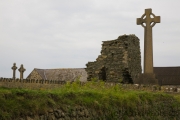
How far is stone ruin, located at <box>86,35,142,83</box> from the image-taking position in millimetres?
22516

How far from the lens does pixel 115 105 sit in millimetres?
9539

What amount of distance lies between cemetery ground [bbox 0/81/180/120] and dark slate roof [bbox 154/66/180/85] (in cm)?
2454

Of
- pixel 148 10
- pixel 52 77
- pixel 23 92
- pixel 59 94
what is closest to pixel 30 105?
pixel 23 92

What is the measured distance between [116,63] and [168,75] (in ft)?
60.4

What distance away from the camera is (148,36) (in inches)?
873

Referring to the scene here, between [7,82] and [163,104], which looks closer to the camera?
[163,104]

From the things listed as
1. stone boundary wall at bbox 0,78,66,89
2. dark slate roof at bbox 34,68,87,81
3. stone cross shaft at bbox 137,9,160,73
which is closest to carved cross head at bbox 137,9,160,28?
stone cross shaft at bbox 137,9,160,73

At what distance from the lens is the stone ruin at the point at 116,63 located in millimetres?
22516

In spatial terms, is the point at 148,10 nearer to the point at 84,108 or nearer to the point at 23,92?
the point at 84,108

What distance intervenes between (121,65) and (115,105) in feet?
42.7

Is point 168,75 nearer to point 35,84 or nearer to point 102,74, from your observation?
point 102,74

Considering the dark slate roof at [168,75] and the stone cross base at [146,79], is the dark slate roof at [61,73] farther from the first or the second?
the stone cross base at [146,79]

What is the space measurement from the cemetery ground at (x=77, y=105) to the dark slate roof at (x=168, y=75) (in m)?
24.5

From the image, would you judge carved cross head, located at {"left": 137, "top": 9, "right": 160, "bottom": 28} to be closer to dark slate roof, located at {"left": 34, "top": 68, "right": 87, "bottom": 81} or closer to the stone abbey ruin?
the stone abbey ruin
